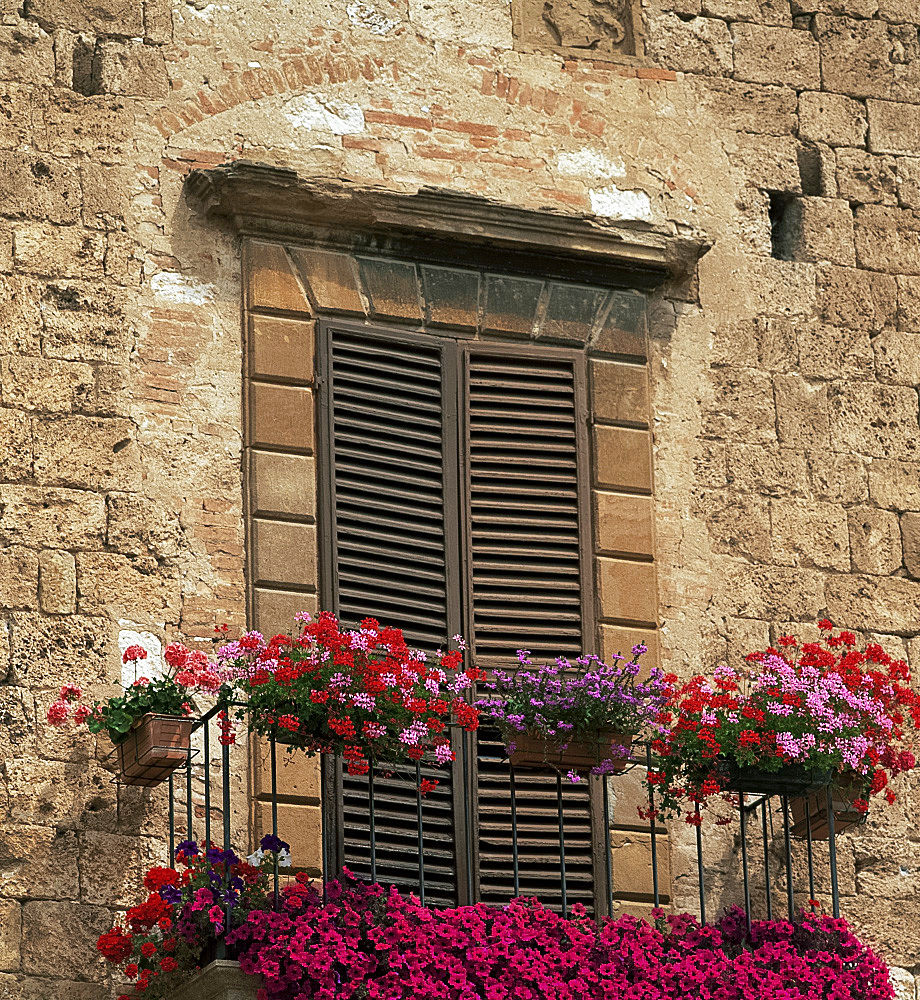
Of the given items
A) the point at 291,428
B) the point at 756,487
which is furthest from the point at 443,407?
the point at 756,487

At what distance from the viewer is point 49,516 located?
29.1 ft

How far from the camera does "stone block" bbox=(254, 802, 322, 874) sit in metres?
8.72

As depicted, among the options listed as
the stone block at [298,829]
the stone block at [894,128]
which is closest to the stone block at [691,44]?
the stone block at [894,128]

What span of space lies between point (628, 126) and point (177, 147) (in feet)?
6.41

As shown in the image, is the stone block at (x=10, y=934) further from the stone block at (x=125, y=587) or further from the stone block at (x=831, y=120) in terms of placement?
the stone block at (x=831, y=120)

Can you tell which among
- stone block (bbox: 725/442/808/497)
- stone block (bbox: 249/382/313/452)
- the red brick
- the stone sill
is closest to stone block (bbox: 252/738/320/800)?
the stone sill

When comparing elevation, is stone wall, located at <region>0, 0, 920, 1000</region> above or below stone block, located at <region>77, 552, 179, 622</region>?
above

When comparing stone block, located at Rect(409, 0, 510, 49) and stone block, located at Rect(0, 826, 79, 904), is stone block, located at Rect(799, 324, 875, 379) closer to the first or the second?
stone block, located at Rect(409, 0, 510, 49)

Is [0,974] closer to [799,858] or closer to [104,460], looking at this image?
[104,460]

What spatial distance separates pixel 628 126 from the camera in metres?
10.3

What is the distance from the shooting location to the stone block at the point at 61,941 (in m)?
8.30

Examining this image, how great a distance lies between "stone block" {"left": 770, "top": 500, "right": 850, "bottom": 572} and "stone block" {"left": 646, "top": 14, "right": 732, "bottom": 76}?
1.95m

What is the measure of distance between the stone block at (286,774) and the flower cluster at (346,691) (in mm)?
441

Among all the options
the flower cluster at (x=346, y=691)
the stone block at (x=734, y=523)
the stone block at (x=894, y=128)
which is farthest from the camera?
the stone block at (x=894, y=128)
